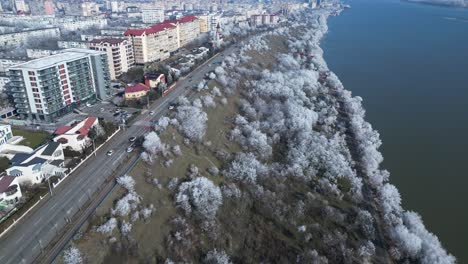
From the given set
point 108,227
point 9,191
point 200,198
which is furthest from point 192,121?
point 9,191

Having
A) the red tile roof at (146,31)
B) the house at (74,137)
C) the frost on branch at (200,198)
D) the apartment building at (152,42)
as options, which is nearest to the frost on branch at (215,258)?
the frost on branch at (200,198)

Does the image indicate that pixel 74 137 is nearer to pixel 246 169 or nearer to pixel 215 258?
pixel 246 169

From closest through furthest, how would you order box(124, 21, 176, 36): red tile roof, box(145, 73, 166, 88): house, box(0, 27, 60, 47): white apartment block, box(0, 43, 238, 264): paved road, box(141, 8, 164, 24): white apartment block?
1. box(0, 43, 238, 264): paved road
2. box(145, 73, 166, 88): house
3. box(124, 21, 176, 36): red tile roof
4. box(0, 27, 60, 47): white apartment block
5. box(141, 8, 164, 24): white apartment block

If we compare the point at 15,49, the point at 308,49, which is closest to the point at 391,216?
the point at 308,49

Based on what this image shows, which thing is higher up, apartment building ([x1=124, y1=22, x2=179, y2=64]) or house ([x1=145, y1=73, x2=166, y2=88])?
apartment building ([x1=124, y1=22, x2=179, y2=64])

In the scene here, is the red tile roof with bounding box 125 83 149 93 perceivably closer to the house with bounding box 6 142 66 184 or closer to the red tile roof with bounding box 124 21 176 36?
the house with bounding box 6 142 66 184

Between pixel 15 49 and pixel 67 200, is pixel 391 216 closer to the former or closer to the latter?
pixel 67 200

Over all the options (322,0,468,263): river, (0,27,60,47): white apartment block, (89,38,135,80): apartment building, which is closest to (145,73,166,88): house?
(89,38,135,80): apartment building
